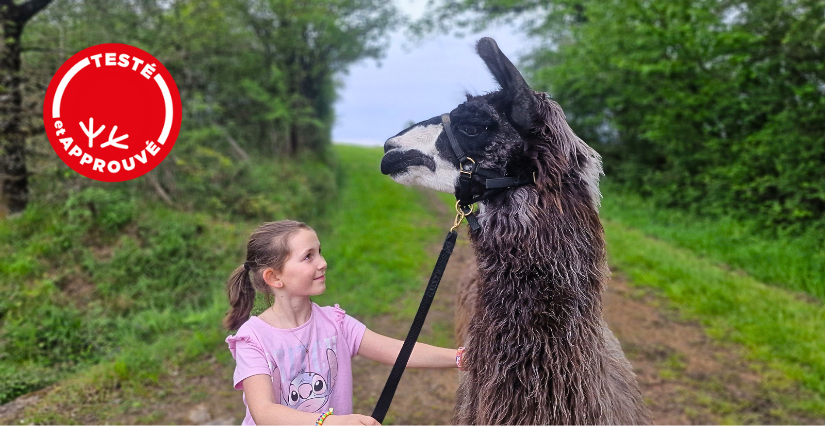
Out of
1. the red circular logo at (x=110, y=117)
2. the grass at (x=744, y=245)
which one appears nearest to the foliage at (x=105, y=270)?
the red circular logo at (x=110, y=117)

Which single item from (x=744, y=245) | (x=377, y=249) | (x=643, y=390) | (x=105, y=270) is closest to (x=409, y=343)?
(x=643, y=390)

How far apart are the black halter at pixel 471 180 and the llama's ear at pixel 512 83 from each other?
169mm

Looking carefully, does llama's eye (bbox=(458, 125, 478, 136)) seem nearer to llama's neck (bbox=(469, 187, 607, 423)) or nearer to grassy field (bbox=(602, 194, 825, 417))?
llama's neck (bbox=(469, 187, 607, 423))

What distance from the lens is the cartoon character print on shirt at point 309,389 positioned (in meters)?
1.54

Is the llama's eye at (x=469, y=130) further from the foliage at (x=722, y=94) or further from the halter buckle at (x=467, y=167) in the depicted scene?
the foliage at (x=722, y=94)

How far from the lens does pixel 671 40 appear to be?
791 cm

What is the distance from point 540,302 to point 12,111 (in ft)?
19.2

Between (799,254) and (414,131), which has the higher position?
(414,131)

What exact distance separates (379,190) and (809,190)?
27.9 feet

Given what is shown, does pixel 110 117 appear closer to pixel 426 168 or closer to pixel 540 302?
pixel 426 168

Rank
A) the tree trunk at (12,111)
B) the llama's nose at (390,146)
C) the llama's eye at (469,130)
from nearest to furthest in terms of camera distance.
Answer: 1. the llama's eye at (469,130)
2. the llama's nose at (390,146)
3. the tree trunk at (12,111)

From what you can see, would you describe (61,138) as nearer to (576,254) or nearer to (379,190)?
(576,254)

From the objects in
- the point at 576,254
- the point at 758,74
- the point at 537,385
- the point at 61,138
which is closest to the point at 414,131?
the point at 576,254

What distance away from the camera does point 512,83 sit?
5.16 feet
